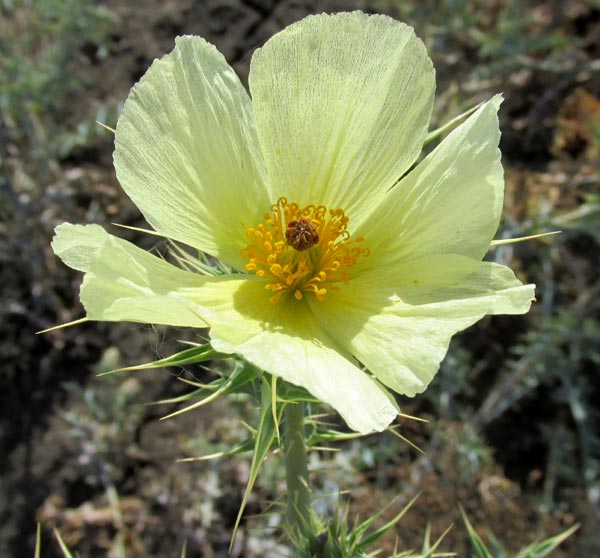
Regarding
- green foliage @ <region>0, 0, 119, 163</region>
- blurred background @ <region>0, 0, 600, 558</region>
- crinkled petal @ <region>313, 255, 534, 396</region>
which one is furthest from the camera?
green foliage @ <region>0, 0, 119, 163</region>

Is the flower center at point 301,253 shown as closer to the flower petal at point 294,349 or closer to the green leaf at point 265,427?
the flower petal at point 294,349

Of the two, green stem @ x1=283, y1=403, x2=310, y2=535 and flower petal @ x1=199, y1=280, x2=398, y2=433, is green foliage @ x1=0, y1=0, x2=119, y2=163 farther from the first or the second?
green stem @ x1=283, y1=403, x2=310, y2=535

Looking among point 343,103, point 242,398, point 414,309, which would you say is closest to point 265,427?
point 414,309

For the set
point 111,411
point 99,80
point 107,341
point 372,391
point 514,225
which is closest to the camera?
point 372,391

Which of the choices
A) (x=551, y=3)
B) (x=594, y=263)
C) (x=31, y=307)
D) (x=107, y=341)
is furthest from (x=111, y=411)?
(x=551, y=3)

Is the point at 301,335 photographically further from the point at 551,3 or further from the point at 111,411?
Result: the point at 551,3

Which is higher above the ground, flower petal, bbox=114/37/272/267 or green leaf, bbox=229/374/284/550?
flower petal, bbox=114/37/272/267

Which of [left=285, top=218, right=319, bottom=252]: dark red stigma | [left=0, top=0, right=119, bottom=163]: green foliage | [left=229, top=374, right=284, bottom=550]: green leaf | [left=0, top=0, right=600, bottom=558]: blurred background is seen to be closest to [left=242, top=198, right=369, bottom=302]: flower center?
[left=285, top=218, right=319, bottom=252]: dark red stigma
